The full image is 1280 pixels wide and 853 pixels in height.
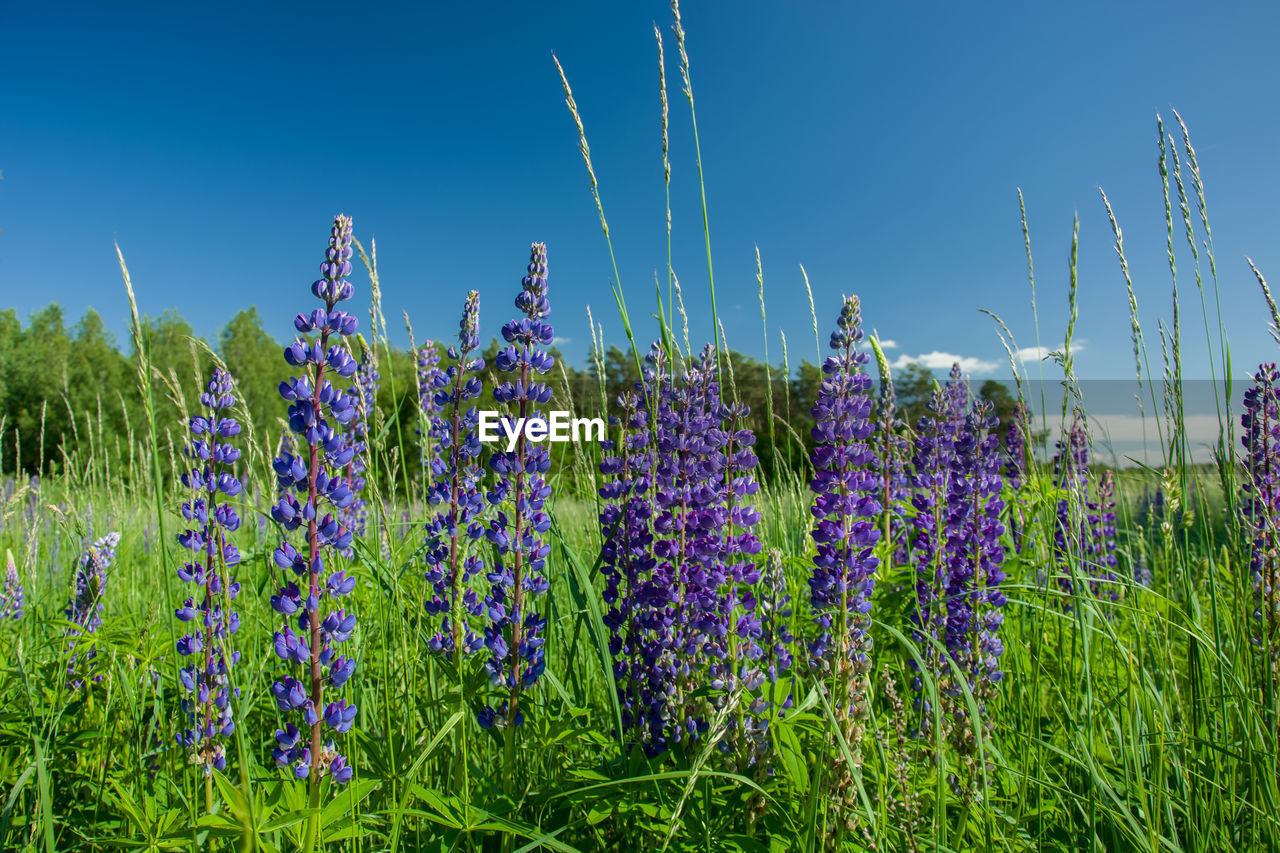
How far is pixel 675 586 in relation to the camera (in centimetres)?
226

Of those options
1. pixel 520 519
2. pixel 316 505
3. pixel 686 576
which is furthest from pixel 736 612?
pixel 316 505

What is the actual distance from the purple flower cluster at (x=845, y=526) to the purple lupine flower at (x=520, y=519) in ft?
2.93

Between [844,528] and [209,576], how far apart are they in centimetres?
199

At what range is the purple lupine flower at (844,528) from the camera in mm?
1839

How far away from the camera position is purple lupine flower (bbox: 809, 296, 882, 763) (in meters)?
1.84

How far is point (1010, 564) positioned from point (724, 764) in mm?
2096

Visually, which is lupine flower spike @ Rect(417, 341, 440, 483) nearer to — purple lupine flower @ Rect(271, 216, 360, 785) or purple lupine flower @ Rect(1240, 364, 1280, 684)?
purple lupine flower @ Rect(271, 216, 360, 785)

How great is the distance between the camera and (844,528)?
6.70 feet

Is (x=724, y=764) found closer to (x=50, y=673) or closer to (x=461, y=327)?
(x=461, y=327)

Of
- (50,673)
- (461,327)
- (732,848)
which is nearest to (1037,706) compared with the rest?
(732,848)

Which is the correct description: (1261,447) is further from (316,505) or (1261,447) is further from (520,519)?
(316,505)

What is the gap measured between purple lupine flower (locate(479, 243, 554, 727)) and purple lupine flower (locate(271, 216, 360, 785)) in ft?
1.73

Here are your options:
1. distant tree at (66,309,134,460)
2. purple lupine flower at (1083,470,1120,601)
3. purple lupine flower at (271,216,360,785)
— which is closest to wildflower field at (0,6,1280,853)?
purple lupine flower at (271,216,360,785)

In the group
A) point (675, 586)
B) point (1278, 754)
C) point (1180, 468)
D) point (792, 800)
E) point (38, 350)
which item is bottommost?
point (792, 800)
